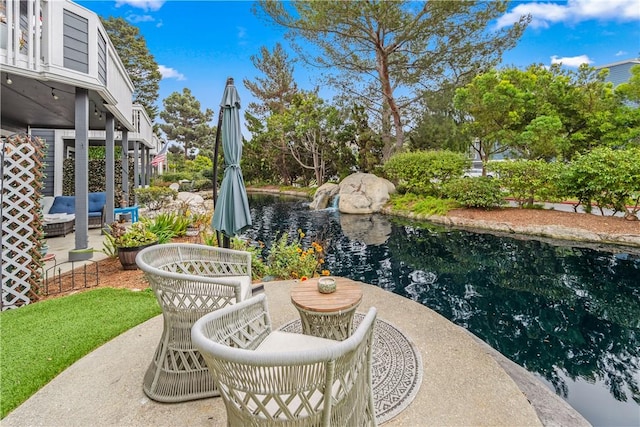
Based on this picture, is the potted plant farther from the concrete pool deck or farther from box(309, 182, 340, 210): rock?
box(309, 182, 340, 210): rock

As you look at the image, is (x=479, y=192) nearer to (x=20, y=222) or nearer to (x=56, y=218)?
(x=20, y=222)

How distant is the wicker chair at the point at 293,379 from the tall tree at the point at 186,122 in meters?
35.6

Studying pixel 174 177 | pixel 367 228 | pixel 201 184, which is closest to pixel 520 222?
pixel 367 228

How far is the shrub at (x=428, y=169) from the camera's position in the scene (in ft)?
40.0

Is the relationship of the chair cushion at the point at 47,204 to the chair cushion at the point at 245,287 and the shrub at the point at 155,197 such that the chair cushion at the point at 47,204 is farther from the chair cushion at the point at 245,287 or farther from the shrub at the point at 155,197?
the chair cushion at the point at 245,287

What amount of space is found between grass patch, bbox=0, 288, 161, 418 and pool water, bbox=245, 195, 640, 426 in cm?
345

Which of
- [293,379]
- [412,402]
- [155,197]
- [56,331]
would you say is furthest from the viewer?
[155,197]

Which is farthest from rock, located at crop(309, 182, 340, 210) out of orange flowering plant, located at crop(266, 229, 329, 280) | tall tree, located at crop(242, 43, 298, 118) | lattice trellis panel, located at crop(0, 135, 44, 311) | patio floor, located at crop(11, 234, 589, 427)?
patio floor, located at crop(11, 234, 589, 427)

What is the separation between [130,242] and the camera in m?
4.73

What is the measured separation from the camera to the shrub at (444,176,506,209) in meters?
9.90

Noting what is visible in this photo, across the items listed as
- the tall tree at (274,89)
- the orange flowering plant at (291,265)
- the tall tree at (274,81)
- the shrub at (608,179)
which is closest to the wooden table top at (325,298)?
the orange flowering plant at (291,265)

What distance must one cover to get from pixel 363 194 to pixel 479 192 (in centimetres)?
486

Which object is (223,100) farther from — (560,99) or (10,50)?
(560,99)

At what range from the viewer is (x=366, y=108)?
642 inches
